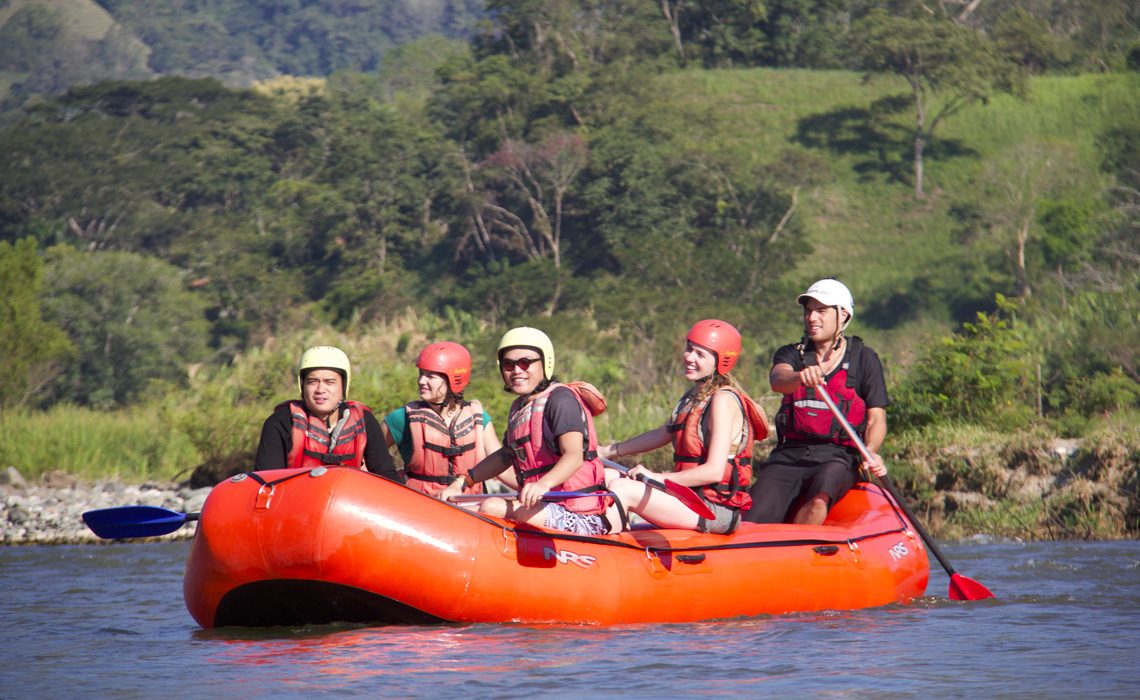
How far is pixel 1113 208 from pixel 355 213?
17930mm

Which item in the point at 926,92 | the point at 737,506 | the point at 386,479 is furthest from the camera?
the point at 926,92

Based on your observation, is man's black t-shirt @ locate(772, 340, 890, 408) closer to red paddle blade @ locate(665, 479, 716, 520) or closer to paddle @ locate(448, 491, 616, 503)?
red paddle blade @ locate(665, 479, 716, 520)

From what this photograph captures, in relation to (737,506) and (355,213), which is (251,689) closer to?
(737,506)

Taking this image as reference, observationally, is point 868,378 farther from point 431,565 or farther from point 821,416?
point 431,565

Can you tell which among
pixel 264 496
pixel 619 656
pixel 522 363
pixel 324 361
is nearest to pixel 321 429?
pixel 324 361

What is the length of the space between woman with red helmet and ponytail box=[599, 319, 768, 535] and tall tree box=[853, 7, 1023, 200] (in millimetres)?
36262

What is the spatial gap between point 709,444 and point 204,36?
364 feet

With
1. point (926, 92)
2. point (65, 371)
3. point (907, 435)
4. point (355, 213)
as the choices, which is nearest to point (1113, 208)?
point (926, 92)

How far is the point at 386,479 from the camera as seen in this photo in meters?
6.35

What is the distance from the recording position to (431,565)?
6.32 meters

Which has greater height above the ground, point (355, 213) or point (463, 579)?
point (355, 213)

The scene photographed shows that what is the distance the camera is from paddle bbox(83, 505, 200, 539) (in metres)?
7.08

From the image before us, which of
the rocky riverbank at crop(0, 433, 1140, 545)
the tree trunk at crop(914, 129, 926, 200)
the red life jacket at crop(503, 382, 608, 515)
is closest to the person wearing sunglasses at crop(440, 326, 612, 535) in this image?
the red life jacket at crop(503, 382, 608, 515)

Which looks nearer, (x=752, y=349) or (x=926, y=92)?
(x=752, y=349)
